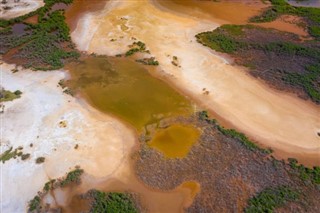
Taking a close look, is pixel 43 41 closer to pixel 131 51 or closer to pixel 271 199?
pixel 131 51

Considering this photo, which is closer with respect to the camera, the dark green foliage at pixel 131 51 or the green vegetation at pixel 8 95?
the green vegetation at pixel 8 95

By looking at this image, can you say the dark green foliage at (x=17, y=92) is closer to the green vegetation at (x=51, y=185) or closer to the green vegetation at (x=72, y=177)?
the green vegetation at (x=51, y=185)

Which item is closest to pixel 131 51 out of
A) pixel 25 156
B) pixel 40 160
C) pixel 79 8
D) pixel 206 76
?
pixel 206 76

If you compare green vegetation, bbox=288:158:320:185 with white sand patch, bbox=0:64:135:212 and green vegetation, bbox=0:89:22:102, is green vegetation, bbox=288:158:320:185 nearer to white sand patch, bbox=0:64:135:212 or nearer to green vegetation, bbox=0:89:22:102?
white sand patch, bbox=0:64:135:212

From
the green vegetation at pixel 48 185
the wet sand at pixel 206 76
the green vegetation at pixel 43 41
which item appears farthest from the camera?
the green vegetation at pixel 43 41

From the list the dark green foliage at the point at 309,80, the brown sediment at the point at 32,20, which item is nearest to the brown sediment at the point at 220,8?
the dark green foliage at the point at 309,80

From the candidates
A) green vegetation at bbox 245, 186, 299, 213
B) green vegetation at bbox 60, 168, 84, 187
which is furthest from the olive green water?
green vegetation at bbox 245, 186, 299, 213
